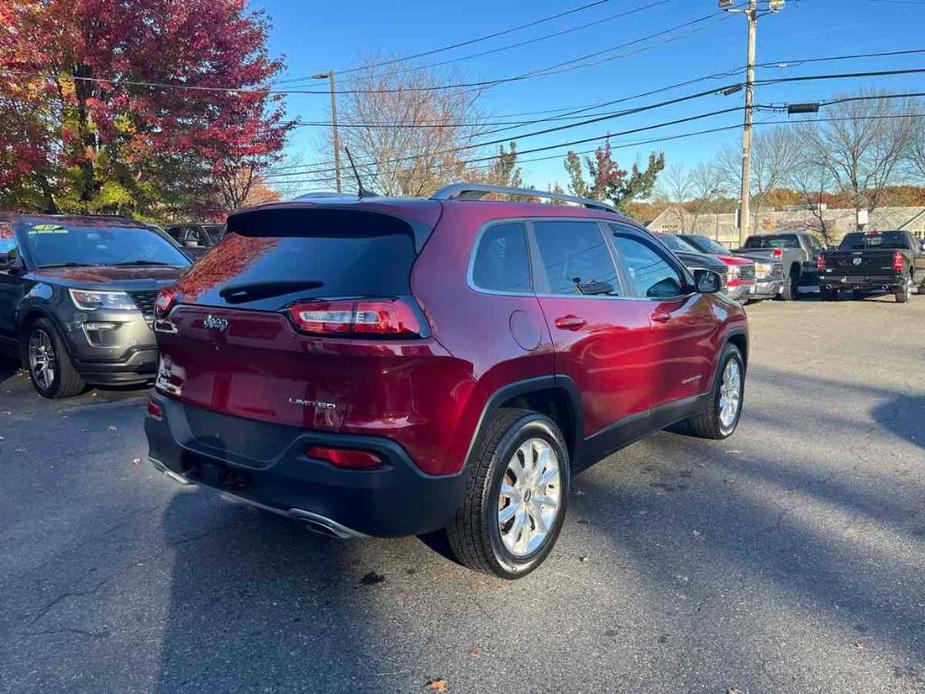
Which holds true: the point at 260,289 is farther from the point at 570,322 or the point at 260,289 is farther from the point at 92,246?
the point at 92,246

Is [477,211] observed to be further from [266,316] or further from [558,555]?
[558,555]

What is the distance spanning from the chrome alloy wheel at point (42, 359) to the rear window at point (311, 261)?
402 cm

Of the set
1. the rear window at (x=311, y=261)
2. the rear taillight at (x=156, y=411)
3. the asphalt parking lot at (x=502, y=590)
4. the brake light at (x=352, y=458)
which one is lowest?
the asphalt parking lot at (x=502, y=590)

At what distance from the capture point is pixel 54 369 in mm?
6477

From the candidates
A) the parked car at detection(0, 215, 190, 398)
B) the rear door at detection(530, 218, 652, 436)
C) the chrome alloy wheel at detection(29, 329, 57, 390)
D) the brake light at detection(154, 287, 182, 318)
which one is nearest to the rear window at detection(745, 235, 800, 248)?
the parked car at detection(0, 215, 190, 398)

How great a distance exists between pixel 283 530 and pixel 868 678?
109 inches

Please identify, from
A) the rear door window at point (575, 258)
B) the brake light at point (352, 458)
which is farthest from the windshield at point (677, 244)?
the brake light at point (352, 458)

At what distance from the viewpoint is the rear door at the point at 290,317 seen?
2668mm

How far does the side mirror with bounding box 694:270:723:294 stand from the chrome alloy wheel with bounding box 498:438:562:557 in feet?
7.20

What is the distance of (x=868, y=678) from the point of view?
250cm

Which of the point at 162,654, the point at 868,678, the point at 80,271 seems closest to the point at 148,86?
the point at 80,271

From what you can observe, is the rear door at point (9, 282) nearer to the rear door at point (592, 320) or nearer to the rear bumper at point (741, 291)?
the rear door at point (592, 320)

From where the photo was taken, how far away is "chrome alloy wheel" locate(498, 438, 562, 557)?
319 centimetres

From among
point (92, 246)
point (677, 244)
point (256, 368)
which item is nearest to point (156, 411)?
point (256, 368)
